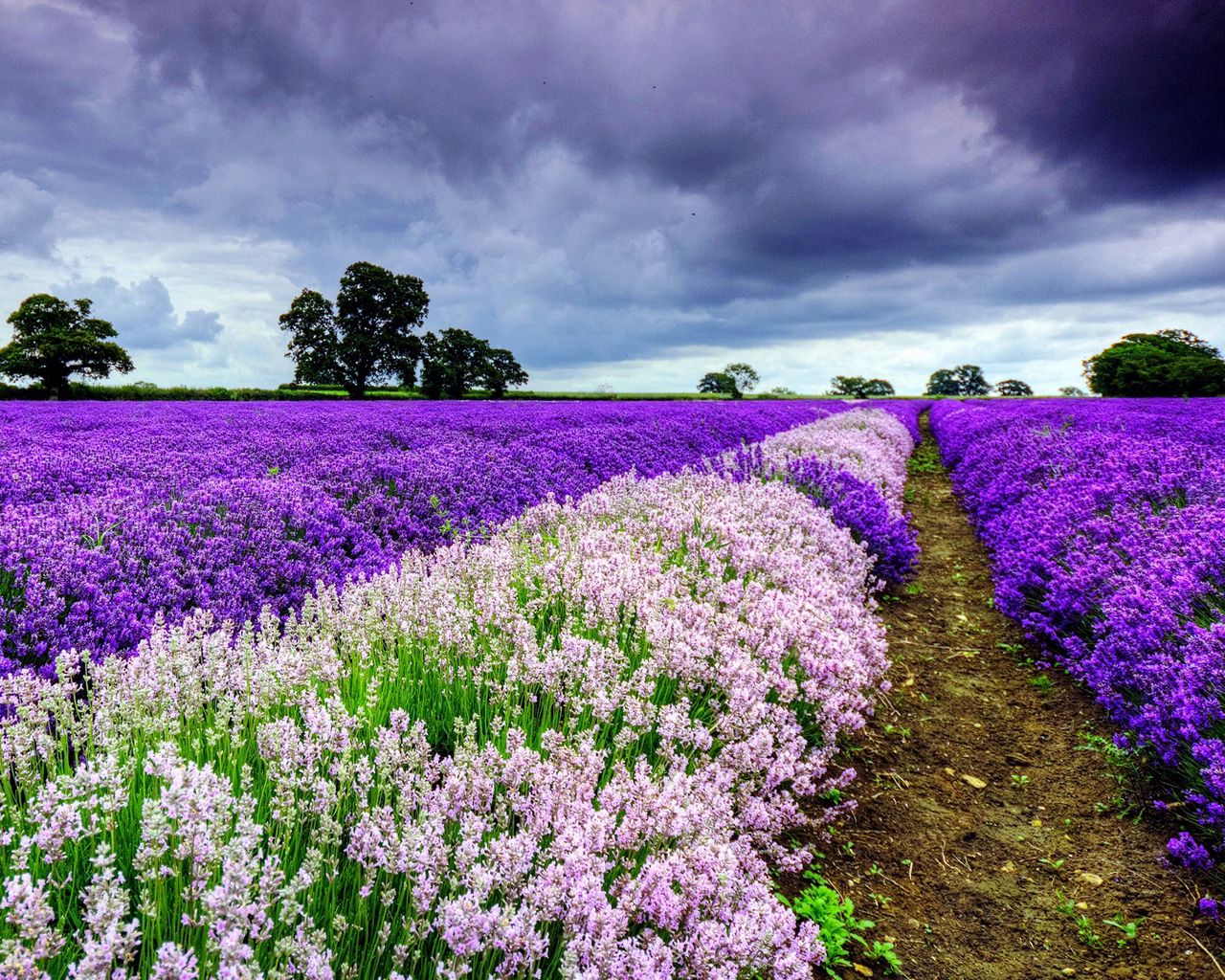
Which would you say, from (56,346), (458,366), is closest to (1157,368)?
(458,366)

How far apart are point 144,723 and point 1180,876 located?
4317mm

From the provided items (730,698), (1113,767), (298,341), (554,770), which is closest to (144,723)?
(554,770)

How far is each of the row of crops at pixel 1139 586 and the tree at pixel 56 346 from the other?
44.1 meters

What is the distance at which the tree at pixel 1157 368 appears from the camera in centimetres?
4078

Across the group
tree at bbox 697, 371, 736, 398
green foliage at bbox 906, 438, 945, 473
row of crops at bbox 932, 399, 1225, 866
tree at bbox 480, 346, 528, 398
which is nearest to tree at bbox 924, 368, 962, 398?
tree at bbox 697, 371, 736, 398

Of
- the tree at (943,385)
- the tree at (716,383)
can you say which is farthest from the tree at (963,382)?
the tree at (716,383)

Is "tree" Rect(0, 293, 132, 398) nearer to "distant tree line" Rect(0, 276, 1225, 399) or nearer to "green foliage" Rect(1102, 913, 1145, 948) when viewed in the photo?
"distant tree line" Rect(0, 276, 1225, 399)

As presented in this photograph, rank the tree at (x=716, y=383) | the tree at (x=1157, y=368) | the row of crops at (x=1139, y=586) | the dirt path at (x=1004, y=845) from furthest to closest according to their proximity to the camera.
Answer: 1. the tree at (x=716, y=383)
2. the tree at (x=1157, y=368)
3. the row of crops at (x=1139, y=586)
4. the dirt path at (x=1004, y=845)

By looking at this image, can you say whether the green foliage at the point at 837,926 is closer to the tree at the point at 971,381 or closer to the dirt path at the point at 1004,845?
the dirt path at the point at 1004,845

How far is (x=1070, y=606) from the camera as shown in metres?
5.46

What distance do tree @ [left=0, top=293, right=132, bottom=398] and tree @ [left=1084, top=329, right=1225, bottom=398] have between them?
62074 millimetres

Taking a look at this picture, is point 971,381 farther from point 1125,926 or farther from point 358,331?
point 1125,926

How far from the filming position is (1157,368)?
46.1m

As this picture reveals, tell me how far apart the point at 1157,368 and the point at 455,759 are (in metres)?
58.8
